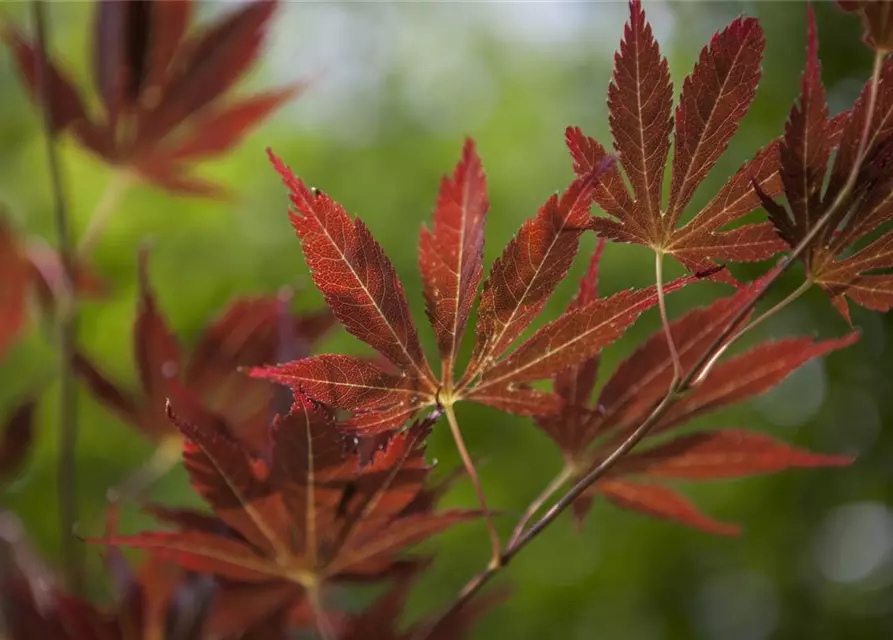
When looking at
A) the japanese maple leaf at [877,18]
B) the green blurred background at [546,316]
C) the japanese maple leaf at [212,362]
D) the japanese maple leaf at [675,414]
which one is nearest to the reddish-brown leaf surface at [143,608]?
the japanese maple leaf at [212,362]

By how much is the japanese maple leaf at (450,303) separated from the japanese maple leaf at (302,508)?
0.02 metres

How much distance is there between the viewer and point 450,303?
0.40 meters

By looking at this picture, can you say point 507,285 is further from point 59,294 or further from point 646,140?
point 59,294

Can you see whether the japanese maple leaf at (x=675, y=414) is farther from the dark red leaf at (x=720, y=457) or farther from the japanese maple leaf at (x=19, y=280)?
the japanese maple leaf at (x=19, y=280)

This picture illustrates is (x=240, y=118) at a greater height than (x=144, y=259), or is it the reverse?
(x=240, y=118)

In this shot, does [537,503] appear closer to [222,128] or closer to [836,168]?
[836,168]

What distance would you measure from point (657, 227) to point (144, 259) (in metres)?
0.35

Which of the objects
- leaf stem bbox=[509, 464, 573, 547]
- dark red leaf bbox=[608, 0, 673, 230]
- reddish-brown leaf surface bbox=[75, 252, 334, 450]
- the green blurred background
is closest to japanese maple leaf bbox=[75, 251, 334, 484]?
reddish-brown leaf surface bbox=[75, 252, 334, 450]

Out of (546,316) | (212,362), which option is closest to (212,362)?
(212,362)

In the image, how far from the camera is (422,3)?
441cm

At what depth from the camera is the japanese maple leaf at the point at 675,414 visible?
0.47 meters

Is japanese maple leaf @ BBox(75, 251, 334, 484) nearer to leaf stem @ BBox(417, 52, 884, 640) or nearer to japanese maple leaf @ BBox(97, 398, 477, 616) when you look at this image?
japanese maple leaf @ BBox(97, 398, 477, 616)

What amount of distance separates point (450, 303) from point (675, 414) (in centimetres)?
16

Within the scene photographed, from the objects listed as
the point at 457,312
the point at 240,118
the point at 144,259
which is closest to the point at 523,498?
the point at 240,118
